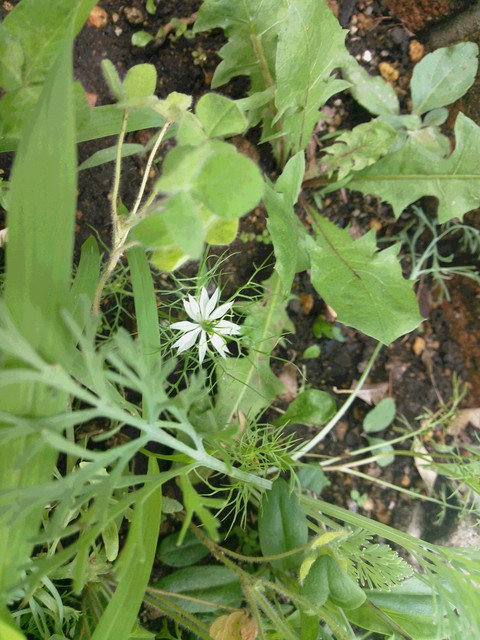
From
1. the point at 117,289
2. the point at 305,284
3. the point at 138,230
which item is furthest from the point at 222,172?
the point at 305,284

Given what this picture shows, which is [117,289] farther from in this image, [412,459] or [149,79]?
[412,459]

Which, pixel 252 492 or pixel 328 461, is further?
pixel 328 461

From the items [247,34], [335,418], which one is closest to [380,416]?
[335,418]

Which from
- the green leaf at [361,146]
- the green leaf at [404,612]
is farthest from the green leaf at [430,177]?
the green leaf at [404,612]

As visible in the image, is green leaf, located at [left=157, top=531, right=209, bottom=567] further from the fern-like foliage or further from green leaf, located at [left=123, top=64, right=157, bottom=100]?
green leaf, located at [left=123, top=64, right=157, bottom=100]

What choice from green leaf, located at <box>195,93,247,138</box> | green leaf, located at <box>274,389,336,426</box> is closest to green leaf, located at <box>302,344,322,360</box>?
green leaf, located at <box>274,389,336,426</box>

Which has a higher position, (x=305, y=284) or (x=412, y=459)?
(x=305, y=284)

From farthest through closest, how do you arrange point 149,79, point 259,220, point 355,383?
point 355,383
point 259,220
point 149,79
